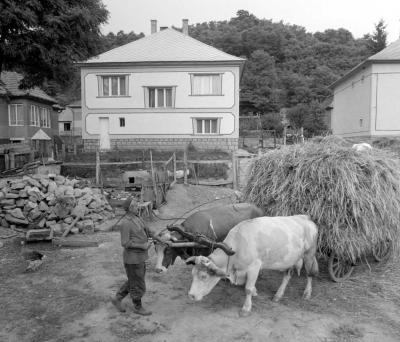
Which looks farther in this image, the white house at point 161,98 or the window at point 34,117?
the window at point 34,117

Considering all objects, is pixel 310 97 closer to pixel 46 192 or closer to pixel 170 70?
pixel 170 70

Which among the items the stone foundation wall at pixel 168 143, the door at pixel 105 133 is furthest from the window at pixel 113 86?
the stone foundation wall at pixel 168 143

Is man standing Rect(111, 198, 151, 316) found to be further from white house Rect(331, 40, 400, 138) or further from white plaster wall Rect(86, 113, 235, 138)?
white house Rect(331, 40, 400, 138)

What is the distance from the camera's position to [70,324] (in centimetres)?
541

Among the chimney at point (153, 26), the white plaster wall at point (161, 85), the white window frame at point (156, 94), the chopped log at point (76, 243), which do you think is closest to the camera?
the chopped log at point (76, 243)

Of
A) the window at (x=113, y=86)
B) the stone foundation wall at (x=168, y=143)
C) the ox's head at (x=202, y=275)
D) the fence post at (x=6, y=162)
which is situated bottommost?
the ox's head at (x=202, y=275)

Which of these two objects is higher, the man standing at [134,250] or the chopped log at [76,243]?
the man standing at [134,250]

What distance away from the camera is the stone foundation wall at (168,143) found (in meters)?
27.9

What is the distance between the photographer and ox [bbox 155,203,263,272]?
19.1ft

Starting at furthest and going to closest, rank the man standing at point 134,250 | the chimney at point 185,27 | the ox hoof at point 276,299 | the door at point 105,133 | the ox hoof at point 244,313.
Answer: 1. the chimney at point 185,27
2. the door at point 105,133
3. the ox hoof at point 276,299
4. the ox hoof at point 244,313
5. the man standing at point 134,250

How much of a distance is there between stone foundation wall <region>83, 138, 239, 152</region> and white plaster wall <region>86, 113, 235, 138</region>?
437mm

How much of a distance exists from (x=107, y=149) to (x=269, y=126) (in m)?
23.7

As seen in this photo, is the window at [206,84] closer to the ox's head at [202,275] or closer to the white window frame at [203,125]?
the white window frame at [203,125]

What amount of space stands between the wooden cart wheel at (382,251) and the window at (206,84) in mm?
21555
